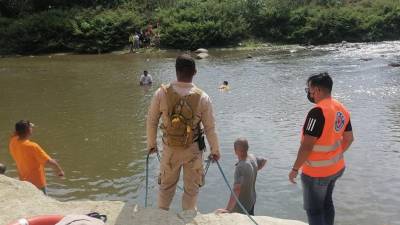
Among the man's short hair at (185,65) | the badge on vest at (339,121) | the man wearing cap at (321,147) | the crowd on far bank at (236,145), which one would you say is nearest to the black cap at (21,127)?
the crowd on far bank at (236,145)

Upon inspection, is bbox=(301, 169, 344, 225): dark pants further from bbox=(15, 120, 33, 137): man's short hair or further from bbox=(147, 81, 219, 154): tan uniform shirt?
bbox=(15, 120, 33, 137): man's short hair

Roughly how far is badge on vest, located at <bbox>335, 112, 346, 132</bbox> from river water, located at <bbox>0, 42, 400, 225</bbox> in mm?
3101

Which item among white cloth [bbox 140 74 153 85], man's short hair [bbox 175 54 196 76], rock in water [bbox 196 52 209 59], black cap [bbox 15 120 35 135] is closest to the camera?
man's short hair [bbox 175 54 196 76]

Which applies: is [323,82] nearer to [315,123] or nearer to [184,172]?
[315,123]

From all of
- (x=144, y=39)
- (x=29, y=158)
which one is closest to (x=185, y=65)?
(x=29, y=158)

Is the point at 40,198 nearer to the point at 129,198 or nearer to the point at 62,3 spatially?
the point at 129,198

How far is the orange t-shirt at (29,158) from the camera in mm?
7277

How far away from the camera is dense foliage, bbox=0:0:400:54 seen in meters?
37.3

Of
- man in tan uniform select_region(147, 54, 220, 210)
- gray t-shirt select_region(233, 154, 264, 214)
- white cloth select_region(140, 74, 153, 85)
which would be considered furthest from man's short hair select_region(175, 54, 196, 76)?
white cloth select_region(140, 74, 153, 85)

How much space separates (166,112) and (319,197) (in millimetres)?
1807

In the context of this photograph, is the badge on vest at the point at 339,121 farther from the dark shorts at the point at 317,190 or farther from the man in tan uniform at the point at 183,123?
the man in tan uniform at the point at 183,123

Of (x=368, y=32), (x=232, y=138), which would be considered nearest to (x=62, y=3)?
(x=368, y=32)

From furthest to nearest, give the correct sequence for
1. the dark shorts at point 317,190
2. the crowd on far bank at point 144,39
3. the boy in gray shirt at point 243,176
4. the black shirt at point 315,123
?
1. the crowd on far bank at point 144,39
2. the boy in gray shirt at point 243,176
3. the dark shorts at point 317,190
4. the black shirt at point 315,123

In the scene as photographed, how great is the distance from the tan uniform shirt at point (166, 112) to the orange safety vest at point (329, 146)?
108 cm
